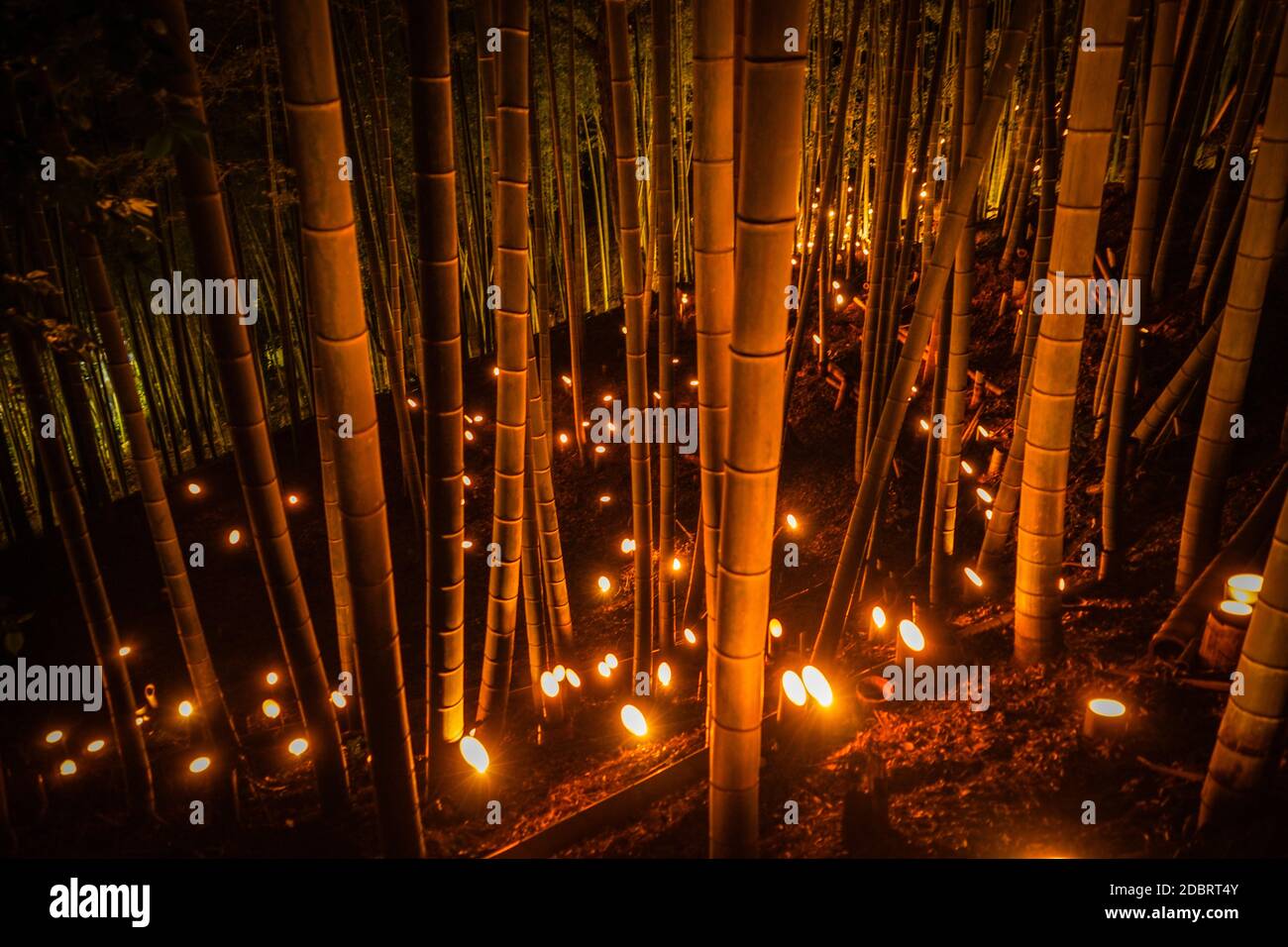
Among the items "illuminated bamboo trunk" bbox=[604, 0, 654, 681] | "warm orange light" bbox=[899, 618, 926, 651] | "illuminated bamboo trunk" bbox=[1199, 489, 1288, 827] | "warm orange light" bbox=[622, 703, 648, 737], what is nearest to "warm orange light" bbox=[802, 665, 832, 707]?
"warm orange light" bbox=[899, 618, 926, 651]

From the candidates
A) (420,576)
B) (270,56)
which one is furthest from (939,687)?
(270,56)

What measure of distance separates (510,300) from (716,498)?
87 centimetres

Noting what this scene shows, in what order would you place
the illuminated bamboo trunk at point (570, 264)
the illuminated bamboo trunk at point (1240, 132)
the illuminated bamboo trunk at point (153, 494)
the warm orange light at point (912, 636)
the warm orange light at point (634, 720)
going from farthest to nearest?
the illuminated bamboo trunk at point (570, 264) → the illuminated bamboo trunk at point (1240, 132) → the warm orange light at point (634, 720) → the warm orange light at point (912, 636) → the illuminated bamboo trunk at point (153, 494)

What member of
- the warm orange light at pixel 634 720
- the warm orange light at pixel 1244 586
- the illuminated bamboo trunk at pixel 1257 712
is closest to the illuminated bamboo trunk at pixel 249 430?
the warm orange light at pixel 634 720

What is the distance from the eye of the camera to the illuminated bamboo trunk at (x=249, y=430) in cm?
160

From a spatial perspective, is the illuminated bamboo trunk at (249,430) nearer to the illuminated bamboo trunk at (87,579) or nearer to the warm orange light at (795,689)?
the illuminated bamboo trunk at (87,579)

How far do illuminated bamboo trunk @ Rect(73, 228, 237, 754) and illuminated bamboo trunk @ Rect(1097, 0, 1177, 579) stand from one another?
145 inches

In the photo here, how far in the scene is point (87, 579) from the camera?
2.93 metres

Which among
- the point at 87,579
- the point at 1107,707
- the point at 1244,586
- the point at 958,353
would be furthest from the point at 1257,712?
the point at 87,579

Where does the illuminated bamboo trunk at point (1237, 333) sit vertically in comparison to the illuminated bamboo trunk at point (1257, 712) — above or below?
above

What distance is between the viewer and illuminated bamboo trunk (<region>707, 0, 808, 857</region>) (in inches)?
45.7

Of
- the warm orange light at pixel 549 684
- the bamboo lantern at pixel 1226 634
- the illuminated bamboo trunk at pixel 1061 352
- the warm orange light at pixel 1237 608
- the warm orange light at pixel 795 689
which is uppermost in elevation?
the illuminated bamboo trunk at pixel 1061 352

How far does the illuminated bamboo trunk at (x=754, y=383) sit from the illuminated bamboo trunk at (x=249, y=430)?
2.84 ft
